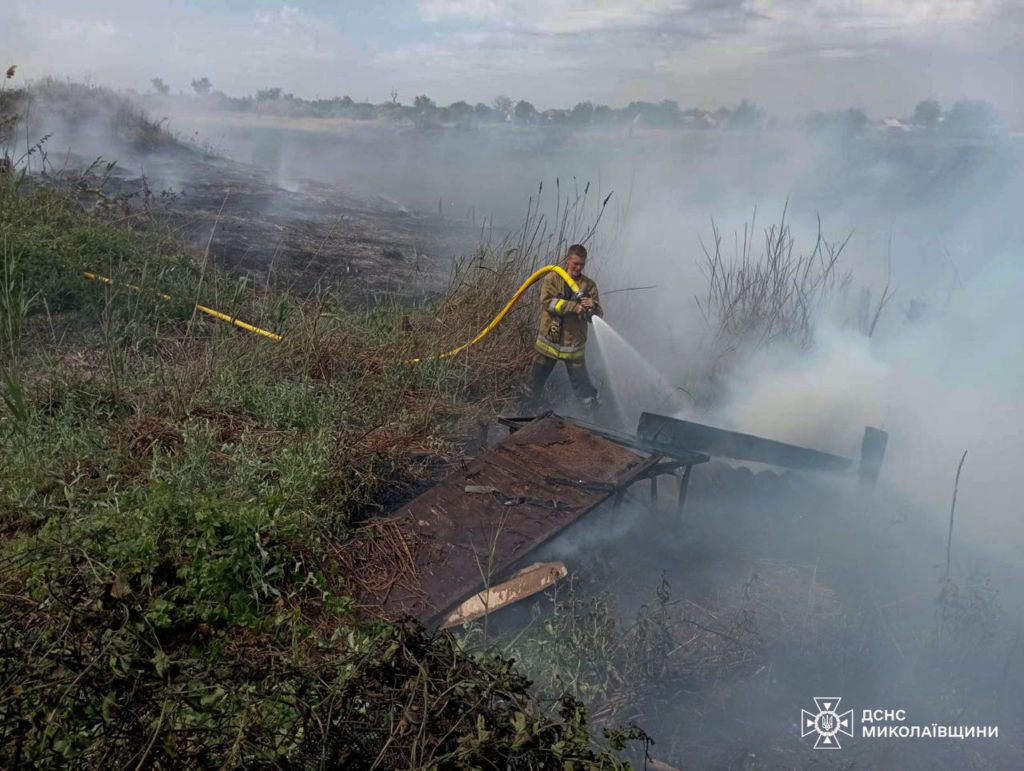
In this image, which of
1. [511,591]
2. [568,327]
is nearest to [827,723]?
[511,591]

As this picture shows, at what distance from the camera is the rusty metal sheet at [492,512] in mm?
4074

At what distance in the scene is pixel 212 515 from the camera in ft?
12.4

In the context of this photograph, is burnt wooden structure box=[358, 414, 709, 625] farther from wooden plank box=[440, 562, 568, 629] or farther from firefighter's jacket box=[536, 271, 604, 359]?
firefighter's jacket box=[536, 271, 604, 359]

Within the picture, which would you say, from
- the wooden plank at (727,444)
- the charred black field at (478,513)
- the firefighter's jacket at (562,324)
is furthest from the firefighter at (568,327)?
the wooden plank at (727,444)

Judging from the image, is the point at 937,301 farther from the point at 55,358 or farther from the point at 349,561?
the point at 55,358

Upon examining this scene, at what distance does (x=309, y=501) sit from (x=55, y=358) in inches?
116

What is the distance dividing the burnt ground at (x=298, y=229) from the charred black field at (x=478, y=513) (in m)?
0.13

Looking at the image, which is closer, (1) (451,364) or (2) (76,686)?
(2) (76,686)

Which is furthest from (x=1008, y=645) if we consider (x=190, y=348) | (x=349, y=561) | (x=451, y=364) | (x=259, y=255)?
(x=259, y=255)

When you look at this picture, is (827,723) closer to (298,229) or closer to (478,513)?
(478,513)

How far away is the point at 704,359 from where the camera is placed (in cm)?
819

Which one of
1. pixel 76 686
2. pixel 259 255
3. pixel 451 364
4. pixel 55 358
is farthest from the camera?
pixel 259 255

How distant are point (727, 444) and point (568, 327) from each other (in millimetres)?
1749

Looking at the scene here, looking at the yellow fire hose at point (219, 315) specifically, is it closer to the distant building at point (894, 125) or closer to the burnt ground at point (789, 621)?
the burnt ground at point (789, 621)
